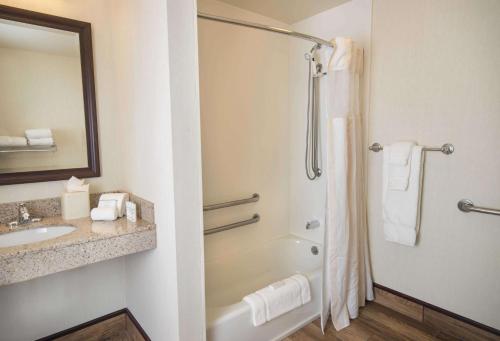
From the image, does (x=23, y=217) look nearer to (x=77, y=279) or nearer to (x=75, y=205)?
(x=75, y=205)

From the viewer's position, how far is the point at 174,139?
4.31ft

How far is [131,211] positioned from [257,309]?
3.18 feet

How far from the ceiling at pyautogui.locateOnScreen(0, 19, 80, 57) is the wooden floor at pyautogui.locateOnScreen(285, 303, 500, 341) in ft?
7.83

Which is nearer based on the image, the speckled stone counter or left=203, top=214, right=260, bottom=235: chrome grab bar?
the speckled stone counter

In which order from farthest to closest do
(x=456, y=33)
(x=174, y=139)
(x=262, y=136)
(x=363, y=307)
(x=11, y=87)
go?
1. (x=262, y=136)
2. (x=363, y=307)
3. (x=456, y=33)
4. (x=11, y=87)
5. (x=174, y=139)

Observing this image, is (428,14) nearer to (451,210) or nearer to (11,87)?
(451,210)

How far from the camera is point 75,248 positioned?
1366 millimetres

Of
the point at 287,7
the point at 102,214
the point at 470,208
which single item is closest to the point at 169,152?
the point at 102,214

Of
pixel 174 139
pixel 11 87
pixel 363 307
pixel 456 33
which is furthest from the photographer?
pixel 363 307

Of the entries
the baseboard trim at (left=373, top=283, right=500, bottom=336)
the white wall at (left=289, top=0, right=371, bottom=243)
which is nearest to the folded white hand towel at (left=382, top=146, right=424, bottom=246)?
the baseboard trim at (left=373, top=283, right=500, bottom=336)

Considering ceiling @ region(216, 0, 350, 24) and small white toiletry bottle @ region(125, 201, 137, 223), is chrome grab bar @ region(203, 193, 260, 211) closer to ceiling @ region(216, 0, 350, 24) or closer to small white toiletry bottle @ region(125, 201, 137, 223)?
small white toiletry bottle @ region(125, 201, 137, 223)

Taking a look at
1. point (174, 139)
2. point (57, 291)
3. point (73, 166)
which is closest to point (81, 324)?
point (57, 291)

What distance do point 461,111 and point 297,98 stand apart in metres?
1.28

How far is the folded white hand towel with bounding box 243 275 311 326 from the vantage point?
169 cm
